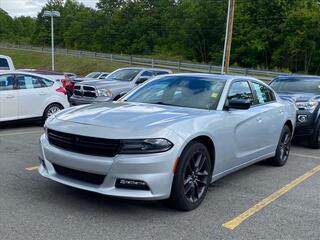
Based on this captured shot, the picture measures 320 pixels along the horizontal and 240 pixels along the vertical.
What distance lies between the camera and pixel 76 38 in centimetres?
9038

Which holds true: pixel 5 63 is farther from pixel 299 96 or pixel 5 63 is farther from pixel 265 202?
pixel 265 202

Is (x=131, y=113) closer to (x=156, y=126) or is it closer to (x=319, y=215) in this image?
(x=156, y=126)

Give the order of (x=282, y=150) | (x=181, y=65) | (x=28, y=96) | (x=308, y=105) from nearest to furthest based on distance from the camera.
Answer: (x=282, y=150) → (x=308, y=105) → (x=28, y=96) → (x=181, y=65)

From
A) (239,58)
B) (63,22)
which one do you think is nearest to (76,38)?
(63,22)

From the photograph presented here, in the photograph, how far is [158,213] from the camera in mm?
4734

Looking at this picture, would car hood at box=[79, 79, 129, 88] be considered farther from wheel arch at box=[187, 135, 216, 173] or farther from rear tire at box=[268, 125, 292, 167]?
wheel arch at box=[187, 135, 216, 173]

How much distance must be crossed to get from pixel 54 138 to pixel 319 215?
3.15m

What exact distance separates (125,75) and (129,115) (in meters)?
9.41

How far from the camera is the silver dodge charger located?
4375mm

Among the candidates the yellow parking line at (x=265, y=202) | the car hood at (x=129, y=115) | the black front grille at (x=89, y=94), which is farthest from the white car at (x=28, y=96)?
the yellow parking line at (x=265, y=202)

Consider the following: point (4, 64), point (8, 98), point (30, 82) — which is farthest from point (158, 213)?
point (4, 64)

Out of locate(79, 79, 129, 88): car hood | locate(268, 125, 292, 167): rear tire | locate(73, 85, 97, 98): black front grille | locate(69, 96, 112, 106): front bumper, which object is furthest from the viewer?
locate(79, 79, 129, 88): car hood

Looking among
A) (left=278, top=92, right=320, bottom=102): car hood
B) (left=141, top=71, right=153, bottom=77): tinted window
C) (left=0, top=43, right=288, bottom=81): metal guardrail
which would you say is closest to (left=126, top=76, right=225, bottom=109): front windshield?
(left=278, top=92, right=320, bottom=102): car hood

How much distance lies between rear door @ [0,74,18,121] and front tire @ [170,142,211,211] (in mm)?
6528
